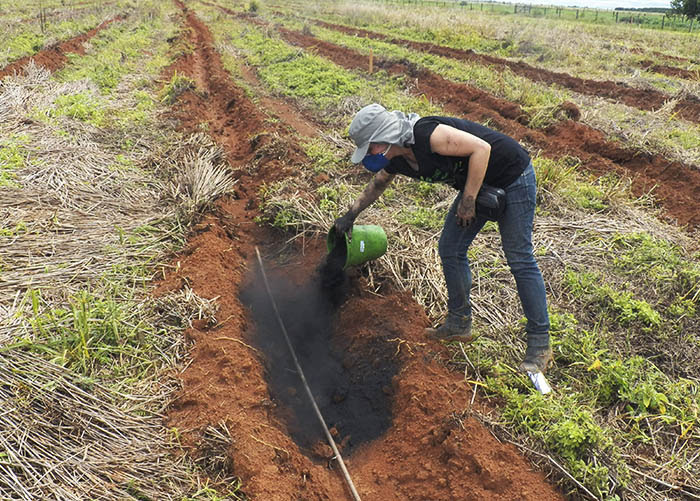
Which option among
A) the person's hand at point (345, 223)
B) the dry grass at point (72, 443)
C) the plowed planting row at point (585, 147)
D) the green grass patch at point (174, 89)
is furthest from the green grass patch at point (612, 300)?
the green grass patch at point (174, 89)

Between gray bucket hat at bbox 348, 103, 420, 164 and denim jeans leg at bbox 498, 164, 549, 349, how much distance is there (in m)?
0.77

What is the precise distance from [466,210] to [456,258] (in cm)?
54

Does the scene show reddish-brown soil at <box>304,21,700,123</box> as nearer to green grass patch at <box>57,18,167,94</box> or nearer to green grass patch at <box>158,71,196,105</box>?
green grass patch at <box>158,71,196,105</box>

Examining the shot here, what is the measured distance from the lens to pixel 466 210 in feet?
9.40

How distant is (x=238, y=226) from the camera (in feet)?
17.7

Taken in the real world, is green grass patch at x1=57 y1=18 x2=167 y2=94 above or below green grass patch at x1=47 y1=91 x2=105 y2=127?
above

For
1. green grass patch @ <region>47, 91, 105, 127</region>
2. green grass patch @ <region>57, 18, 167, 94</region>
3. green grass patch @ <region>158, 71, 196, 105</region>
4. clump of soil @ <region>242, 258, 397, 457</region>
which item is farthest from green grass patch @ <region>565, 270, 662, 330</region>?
green grass patch @ <region>57, 18, 167, 94</region>

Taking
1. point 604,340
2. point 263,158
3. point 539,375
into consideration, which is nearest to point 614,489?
point 539,375

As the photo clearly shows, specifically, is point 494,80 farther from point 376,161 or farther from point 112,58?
point 112,58

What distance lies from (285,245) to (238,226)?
72 centimetres

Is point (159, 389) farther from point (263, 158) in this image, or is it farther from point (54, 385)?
point (263, 158)

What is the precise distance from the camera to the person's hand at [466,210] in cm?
283

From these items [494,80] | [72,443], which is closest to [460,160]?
[72,443]

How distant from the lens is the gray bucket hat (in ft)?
8.82
